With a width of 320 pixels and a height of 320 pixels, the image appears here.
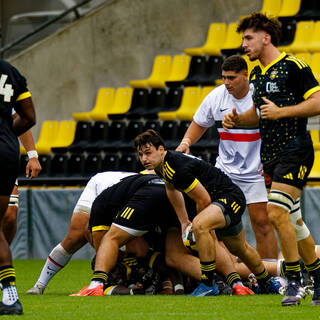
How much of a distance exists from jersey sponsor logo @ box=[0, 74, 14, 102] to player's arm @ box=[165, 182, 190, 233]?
1948 millimetres

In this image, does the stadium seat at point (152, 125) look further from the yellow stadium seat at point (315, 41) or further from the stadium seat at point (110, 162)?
the yellow stadium seat at point (315, 41)

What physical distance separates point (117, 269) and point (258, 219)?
1460 mm

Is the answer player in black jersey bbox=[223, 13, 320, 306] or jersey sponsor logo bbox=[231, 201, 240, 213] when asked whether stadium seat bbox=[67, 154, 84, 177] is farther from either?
player in black jersey bbox=[223, 13, 320, 306]

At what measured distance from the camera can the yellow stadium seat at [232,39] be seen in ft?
50.6

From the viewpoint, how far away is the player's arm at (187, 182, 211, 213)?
7.29 m

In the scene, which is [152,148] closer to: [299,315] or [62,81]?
[299,315]

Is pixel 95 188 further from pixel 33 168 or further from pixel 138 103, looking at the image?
pixel 138 103

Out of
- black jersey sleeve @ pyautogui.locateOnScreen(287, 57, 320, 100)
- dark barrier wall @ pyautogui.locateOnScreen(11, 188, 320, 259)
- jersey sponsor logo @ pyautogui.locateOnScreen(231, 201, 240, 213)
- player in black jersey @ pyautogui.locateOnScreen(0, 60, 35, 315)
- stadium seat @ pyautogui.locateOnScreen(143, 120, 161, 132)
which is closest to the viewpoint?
player in black jersey @ pyautogui.locateOnScreen(0, 60, 35, 315)

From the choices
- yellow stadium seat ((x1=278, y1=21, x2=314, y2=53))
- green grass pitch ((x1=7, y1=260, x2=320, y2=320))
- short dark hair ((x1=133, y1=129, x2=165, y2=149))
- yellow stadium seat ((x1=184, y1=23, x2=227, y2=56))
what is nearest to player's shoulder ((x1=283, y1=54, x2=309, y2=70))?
short dark hair ((x1=133, y1=129, x2=165, y2=149))

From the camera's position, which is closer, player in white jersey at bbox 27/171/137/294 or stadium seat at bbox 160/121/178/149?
player in white jersey at bbox 27/171/137/294

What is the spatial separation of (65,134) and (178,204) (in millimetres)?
9342

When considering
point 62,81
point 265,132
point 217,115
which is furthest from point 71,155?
point 265,132

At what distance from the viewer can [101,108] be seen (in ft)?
54.6

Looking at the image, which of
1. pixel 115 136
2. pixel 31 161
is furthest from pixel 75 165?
pixel 31 161
